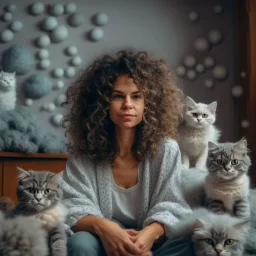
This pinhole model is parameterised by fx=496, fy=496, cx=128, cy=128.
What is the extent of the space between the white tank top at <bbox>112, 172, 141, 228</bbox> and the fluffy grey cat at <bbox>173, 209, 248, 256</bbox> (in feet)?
1.07

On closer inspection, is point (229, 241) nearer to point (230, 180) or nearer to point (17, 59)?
point (230, 180)

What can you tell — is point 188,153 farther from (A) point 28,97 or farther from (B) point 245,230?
(A) point 28,97

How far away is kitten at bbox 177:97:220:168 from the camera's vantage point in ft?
7.18

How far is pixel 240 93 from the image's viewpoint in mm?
2885

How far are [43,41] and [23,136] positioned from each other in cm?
75

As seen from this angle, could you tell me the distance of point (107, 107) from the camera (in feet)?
5.81

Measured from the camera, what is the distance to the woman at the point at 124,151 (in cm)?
168

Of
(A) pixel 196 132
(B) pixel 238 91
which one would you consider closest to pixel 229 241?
(A) pixel 196 132

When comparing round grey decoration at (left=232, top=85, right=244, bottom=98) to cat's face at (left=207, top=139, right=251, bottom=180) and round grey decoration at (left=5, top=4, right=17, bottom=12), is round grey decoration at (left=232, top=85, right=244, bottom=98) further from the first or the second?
round grey decoration at (left=5, top=4, right=17, bottom=12)

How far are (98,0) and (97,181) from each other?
158cm

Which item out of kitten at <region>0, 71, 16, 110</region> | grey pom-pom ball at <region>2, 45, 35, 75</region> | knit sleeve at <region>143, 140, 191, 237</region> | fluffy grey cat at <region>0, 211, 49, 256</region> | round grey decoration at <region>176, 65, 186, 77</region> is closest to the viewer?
fluffy grey cat at <region>0, 211, 49, 256</region>

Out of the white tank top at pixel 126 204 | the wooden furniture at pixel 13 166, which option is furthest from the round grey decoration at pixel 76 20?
the white tank top at pixel 126 204

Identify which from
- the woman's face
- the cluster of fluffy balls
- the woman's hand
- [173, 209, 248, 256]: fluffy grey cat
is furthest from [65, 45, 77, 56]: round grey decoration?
[173, 209, 248, 256]: fluffy grey cat

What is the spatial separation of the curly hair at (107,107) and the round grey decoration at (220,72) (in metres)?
1.15
